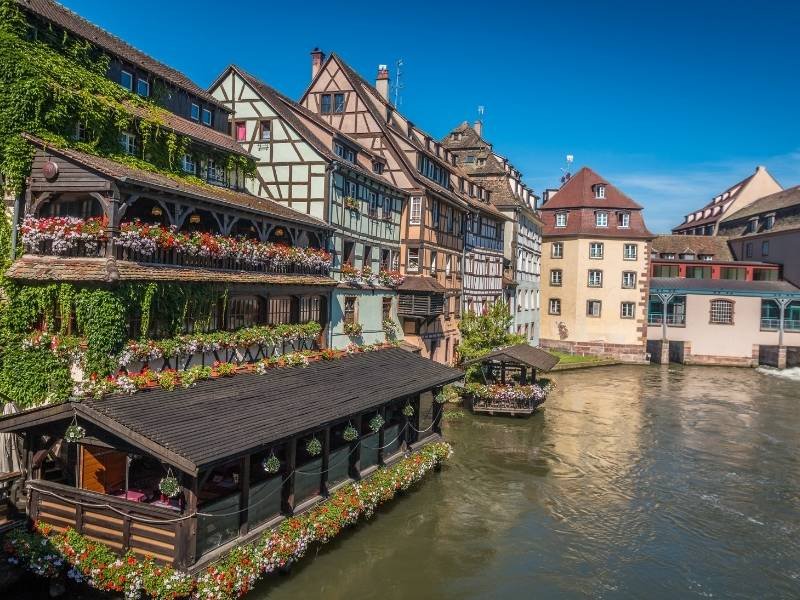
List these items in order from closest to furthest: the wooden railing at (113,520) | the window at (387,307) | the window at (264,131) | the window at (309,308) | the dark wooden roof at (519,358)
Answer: the wooden railing at (113,520), the window at (309,308), the window at (264,131), the dark wooden roof at (519,358), the window at (387,307)

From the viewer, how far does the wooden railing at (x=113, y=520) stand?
12.0 metres

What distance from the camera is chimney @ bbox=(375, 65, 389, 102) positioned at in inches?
1549

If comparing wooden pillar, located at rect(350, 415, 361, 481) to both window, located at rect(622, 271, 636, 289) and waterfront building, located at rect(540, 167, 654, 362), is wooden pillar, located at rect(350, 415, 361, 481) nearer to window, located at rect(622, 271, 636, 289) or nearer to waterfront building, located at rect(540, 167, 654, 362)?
waterfront building, located at rect(540, 167, 654, 362)

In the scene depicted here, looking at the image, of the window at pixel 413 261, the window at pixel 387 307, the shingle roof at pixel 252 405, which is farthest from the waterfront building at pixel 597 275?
the shingle roof at pixel 252 405

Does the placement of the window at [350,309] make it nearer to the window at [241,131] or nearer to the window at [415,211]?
the window at [415,211]

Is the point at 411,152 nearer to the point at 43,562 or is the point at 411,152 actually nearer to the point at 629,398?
the point at 629,398

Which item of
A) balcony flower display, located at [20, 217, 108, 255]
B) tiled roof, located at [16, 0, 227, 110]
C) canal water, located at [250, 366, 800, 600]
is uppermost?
tiled roof, located at [16, 0, 227, 110]

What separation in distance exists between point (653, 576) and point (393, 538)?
257 inches

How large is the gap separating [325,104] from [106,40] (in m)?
15.0

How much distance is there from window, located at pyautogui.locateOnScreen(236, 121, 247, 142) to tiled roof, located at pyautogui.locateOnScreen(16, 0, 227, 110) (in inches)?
54.8

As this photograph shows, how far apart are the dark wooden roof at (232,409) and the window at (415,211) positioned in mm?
13268

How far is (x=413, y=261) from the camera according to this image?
3353 centimetres

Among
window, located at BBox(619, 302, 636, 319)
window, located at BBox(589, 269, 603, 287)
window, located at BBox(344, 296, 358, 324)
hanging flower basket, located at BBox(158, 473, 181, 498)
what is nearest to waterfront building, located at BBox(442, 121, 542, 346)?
window, located at BBox(589, 269, 603, 287)

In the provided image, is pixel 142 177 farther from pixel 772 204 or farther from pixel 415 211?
pixel 772 204
